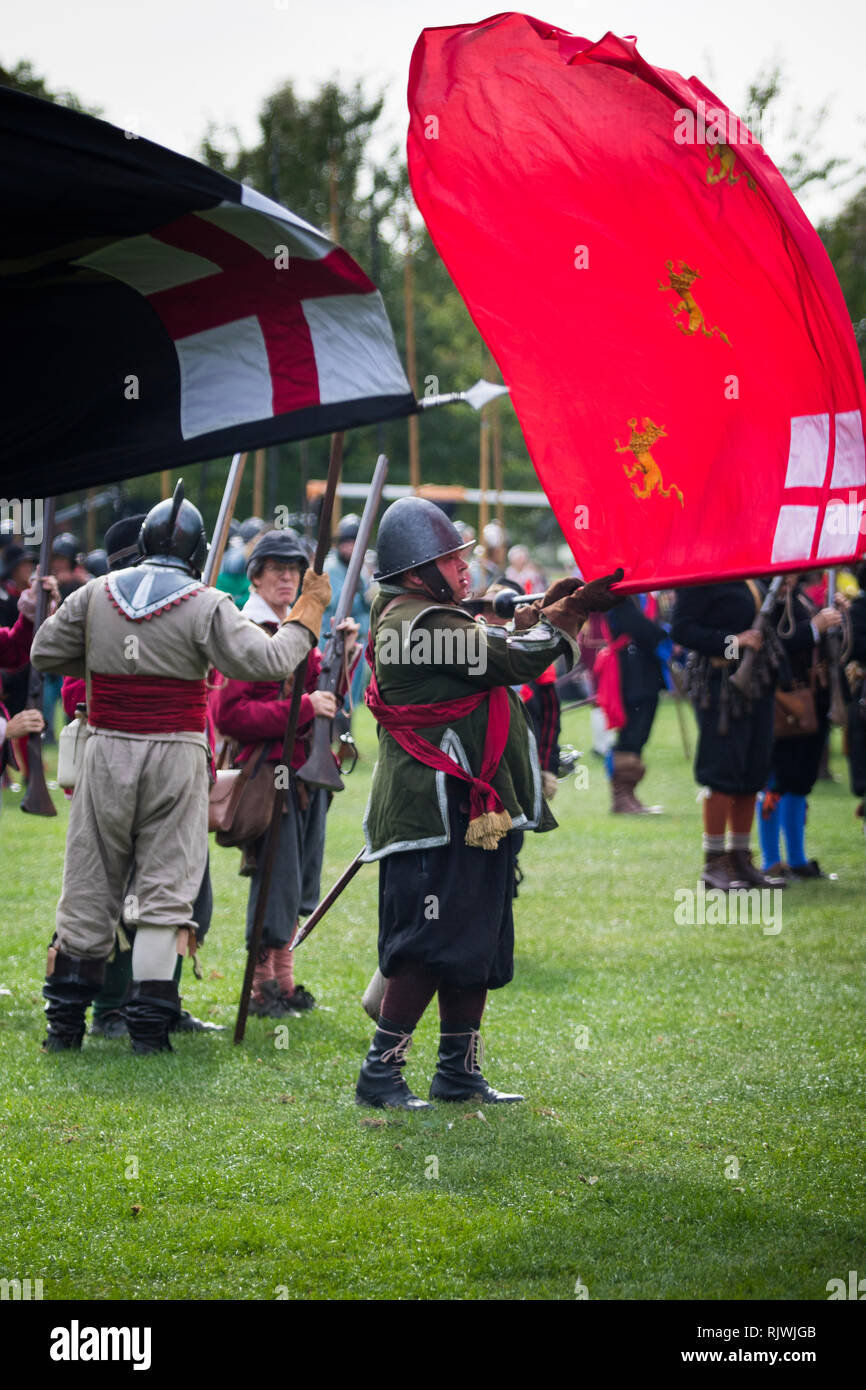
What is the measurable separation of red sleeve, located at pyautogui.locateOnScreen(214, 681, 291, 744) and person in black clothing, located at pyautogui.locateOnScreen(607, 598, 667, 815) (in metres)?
7.69

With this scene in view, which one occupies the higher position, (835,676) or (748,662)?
(748,662)

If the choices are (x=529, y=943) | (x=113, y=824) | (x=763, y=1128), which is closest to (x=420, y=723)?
(x=113, y=824)

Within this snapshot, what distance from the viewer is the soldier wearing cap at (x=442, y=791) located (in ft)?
18.2

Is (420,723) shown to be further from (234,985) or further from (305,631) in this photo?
(234,985)

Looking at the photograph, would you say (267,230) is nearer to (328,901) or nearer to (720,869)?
(328,901)

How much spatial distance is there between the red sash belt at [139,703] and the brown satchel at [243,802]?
2.89ft

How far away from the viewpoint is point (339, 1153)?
5.28m

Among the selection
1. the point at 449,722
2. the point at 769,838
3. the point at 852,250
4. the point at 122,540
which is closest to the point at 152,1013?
the point at 449,722

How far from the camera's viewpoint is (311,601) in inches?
232

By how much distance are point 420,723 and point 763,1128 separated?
2011 mm

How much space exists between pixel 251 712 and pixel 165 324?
135 inches

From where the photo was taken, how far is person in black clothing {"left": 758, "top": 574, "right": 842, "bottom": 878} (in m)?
11.1

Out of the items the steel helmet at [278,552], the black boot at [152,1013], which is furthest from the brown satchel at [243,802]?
the steel helmet at [278,552]

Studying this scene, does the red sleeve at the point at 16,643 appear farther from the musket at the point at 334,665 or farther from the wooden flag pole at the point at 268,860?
the wooden flag pole at the point at 268,860
